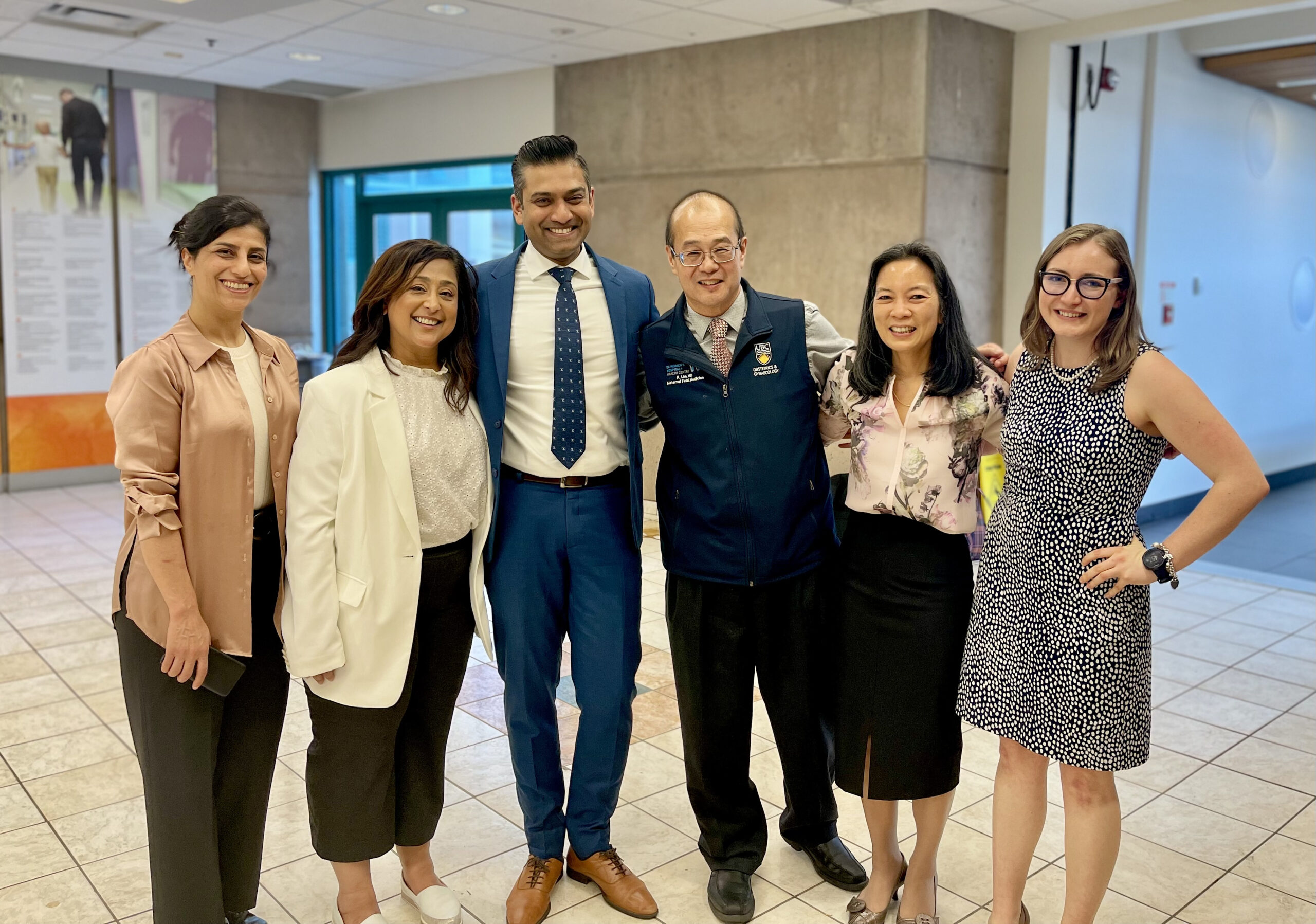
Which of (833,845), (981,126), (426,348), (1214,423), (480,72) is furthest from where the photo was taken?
(480,72)

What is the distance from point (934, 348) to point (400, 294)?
1246 mm

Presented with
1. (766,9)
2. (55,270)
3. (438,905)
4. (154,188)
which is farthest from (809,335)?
(154,188)

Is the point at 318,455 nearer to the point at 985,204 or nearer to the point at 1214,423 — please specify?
the point at 1214,423

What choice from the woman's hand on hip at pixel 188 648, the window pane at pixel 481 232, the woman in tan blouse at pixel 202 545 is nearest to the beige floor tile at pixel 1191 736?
the woman in tan blouse at pixel 202 545

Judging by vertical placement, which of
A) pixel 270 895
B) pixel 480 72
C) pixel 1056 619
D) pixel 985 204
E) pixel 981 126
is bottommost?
pixel 270 895

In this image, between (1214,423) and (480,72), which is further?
(480,72)

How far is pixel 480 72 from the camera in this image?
8812mm

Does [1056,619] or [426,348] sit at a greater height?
[426,348]

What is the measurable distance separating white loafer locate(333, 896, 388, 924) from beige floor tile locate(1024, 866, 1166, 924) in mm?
1656

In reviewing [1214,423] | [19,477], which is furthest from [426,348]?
[19,477]

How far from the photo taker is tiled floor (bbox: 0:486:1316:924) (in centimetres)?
293

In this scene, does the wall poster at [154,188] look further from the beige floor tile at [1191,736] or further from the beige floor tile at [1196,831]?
the beige floor tile at [1196,831]

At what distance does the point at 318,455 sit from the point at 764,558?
42.1 inches

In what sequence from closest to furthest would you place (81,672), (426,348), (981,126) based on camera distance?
(426,348)
(81,672)
(981,126)
